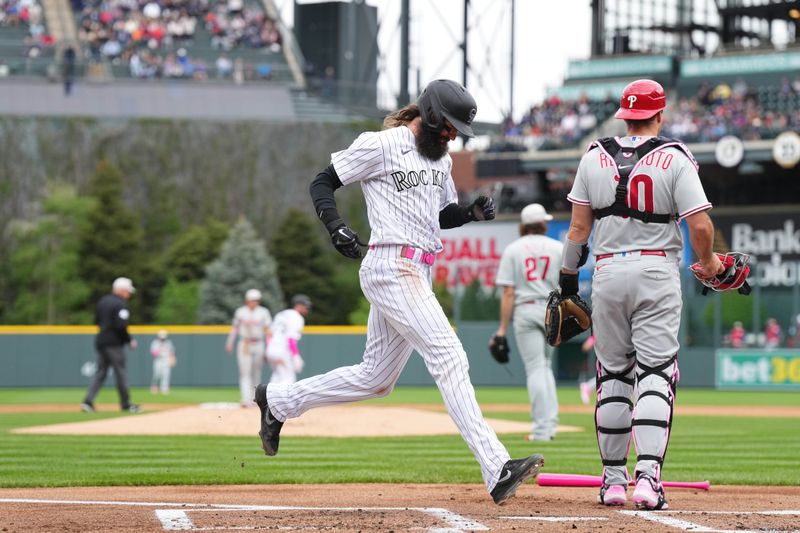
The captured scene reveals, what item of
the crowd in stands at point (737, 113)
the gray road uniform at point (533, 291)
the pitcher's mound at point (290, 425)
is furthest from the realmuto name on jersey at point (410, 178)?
the crowd in stands at point (737, 113)

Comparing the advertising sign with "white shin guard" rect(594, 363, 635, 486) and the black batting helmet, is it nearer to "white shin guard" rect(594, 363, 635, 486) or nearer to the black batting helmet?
"white shin guard" rect(594, 363, 635, 486)

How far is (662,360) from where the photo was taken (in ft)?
21.4

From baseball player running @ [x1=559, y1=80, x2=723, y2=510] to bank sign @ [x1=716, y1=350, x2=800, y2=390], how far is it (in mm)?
23443

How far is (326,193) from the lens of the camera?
662 cm

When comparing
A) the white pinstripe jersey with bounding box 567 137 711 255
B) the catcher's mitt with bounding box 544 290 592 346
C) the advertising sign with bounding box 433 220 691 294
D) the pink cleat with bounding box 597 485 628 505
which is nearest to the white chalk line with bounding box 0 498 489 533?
the pink cleat with bounding box 597 485 628 505

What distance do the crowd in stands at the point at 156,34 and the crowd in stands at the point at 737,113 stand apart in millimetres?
16089

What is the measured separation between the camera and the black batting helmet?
6555 millimetres

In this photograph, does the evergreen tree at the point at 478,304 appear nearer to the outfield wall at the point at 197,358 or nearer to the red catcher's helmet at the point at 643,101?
the outfield wall at the point at 197,358

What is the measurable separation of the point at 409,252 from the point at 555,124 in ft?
112

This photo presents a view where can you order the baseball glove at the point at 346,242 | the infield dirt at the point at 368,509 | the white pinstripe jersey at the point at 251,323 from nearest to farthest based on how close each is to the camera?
the infield dirt at the point at 368,509 → the baseball glove at the point at 346,242 → the white pinstripe jersey at the point at 251,323

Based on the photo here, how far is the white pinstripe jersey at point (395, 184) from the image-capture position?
6.52m

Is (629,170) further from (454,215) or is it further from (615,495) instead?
(615,495)

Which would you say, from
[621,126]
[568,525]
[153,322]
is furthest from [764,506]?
[153,322]

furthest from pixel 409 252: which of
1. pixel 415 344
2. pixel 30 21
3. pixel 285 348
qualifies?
pixel 30 21
